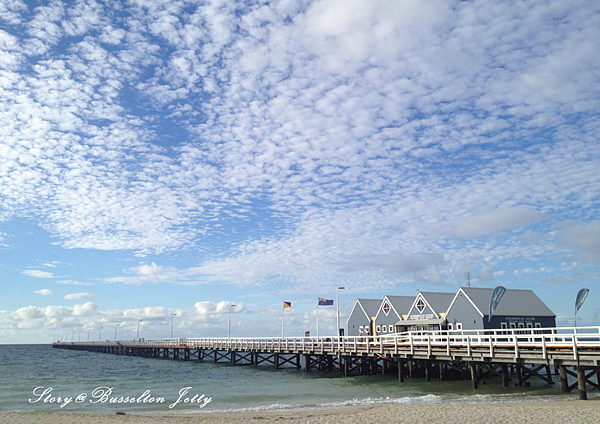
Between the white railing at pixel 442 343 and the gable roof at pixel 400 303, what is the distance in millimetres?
9793

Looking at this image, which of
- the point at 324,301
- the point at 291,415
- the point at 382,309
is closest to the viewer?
the point at 291,415

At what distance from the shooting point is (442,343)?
2519 centimetres

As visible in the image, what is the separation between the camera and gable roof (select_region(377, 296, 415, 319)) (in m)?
46.3

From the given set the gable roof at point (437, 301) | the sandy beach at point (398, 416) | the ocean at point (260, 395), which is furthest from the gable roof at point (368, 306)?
the sandy beach at point (398, 416)

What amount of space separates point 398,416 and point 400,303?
31360 millimetres

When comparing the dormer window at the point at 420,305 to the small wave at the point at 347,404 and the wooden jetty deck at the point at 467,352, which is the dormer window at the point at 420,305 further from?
the small wave at the point at 347,404

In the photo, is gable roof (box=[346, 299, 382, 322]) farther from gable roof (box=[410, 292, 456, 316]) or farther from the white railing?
the white railing

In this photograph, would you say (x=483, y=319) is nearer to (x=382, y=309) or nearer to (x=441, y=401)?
(x=382, y=309)

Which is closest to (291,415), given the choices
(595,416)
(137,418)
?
(137,418)

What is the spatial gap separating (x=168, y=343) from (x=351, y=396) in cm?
5212

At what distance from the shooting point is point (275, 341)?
144 ft

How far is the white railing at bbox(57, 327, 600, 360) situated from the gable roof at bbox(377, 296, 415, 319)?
979cm

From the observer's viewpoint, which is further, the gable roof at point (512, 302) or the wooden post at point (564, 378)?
the gable roof at point (512, 302)

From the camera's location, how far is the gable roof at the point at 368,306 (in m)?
51.0
